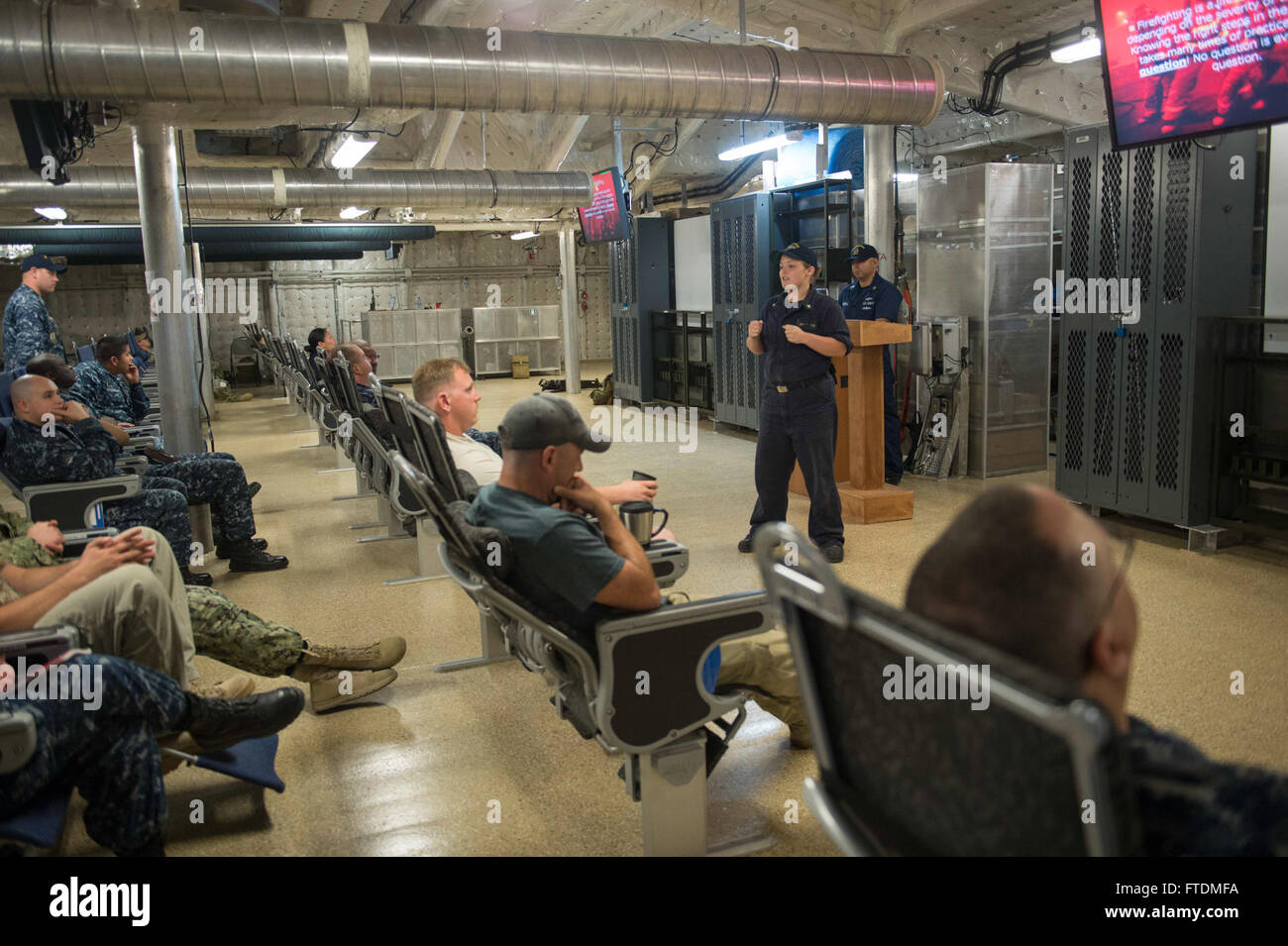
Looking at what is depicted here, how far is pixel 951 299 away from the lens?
715 cm

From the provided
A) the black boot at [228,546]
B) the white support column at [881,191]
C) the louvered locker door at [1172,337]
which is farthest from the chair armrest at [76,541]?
the white support column at [881,191]

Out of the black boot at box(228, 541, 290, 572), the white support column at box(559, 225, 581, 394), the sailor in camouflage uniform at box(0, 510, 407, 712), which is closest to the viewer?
the sailor in camouflage uniform at box(0, 510, 407, 712)

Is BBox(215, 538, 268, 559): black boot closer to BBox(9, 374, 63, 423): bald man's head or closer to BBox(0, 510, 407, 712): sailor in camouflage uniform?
BBox(9, 374, 63, 423): bald man's head

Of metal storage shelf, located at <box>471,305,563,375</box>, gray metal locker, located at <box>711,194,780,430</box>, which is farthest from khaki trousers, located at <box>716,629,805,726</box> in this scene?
metal storage shelf, located at <box>471,305,563,375</box>

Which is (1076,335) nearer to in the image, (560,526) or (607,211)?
(560,526)

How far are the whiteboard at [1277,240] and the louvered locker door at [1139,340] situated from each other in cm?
51

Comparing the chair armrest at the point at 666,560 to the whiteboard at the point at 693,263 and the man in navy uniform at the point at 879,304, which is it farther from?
the whiteboard at the point at 693,263

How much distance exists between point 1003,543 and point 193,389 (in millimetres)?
6503

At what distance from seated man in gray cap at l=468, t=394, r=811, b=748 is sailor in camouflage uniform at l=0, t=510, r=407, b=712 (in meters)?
1.13

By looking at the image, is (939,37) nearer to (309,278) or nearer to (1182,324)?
(1182,324)

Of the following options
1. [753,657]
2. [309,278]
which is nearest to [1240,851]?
[753,657]

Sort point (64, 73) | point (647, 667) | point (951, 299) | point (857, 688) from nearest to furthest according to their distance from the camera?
point (857, 688)
point (647, 667)
point (64, 73)
point (951, 299)

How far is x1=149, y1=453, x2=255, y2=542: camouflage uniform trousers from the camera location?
5.09m

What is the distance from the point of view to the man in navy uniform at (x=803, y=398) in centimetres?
476
